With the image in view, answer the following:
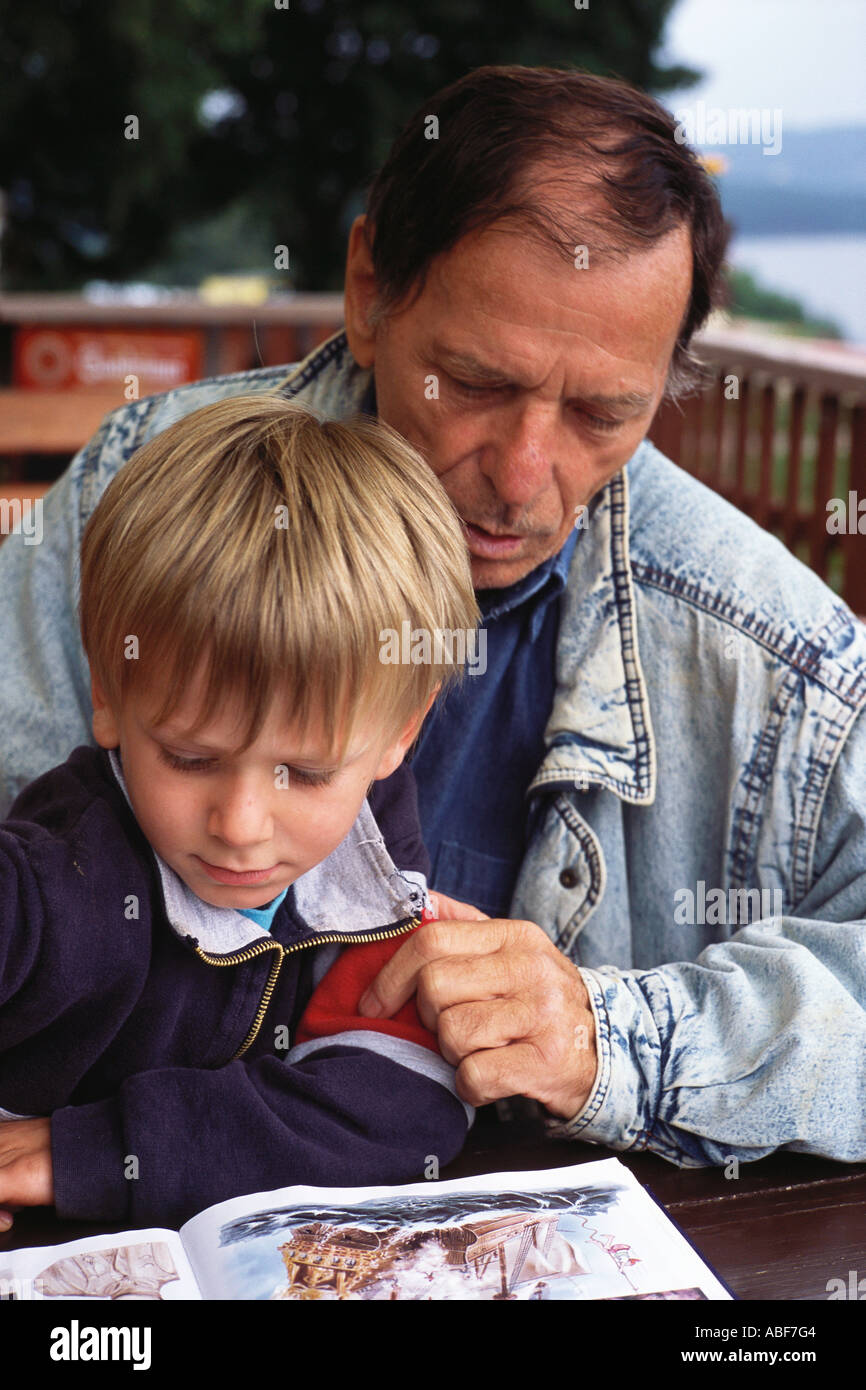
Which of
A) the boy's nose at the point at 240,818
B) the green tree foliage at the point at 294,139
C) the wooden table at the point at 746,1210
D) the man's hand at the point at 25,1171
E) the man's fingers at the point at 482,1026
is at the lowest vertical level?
the wooden table at the point at 746,1210

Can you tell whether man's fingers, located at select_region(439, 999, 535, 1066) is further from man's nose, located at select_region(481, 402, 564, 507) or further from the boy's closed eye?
man's nose, located at select_region(481, 402, 564, 507)

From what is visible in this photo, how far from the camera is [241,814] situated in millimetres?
1116

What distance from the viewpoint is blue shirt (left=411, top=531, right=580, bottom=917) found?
1.75m

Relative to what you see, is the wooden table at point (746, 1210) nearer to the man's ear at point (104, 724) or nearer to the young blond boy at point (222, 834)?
the young blond boy at point (222, 834)

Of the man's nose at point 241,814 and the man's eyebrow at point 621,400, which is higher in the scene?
the man's eyebrow at point 621,400

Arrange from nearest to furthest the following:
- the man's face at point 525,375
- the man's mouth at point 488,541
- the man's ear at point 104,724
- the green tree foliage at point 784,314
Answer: the man's ear at point 104,724
the man's face at point 525,375
the man's mouth at point 488,541
the green tree foliage at point 784,314

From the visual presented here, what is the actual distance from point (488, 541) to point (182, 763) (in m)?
0.55

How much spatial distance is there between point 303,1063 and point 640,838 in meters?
0.64

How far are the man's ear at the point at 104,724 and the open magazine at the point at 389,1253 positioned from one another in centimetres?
40

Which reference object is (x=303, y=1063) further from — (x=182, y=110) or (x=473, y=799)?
(x=182, y=110)

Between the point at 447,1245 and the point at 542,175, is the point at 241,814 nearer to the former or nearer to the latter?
the point at 447,1245

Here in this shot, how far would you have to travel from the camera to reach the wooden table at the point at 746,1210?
109 centimetres

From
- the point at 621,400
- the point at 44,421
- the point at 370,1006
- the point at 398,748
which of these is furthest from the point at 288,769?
the point at 44,421

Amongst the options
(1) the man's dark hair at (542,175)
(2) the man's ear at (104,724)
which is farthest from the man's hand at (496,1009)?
(1) the man's dark hair at (542,175)
